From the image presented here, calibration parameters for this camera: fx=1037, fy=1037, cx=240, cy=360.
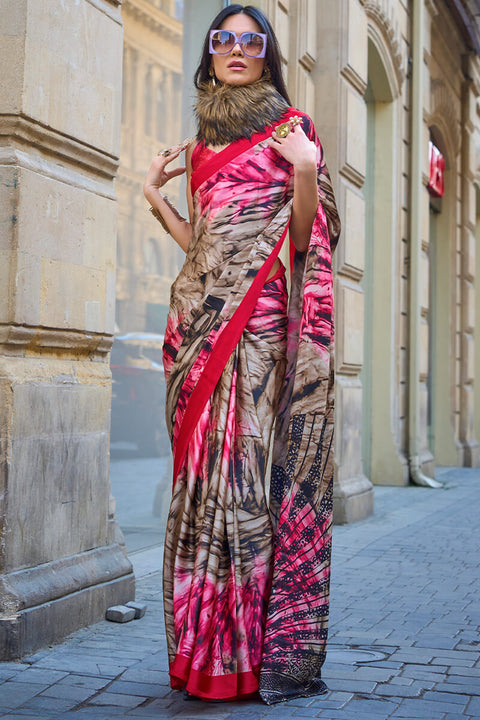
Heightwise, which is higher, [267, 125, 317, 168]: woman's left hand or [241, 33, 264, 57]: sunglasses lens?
[241, 33, 264, 57]: sunglasses lens

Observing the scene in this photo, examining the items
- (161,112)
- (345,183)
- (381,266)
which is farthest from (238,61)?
(381,266)

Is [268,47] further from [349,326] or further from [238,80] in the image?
[349,326]

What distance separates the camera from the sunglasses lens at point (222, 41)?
3.32 meters

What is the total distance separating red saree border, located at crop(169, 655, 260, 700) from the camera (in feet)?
9.82

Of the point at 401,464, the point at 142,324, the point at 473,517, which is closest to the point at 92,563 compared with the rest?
the point at 142,324

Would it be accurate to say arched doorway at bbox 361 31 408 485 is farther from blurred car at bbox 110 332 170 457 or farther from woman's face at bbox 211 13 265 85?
woman's face at bbox 211 13 265 85

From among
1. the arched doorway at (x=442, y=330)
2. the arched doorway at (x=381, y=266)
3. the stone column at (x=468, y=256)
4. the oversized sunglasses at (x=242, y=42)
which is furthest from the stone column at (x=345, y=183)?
the stone column at (x=468, y=256)

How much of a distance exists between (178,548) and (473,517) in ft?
17.8

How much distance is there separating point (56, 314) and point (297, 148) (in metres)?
1.18

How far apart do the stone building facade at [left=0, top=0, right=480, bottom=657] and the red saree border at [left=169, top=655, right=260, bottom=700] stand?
72cm

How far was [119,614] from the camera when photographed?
4.09m

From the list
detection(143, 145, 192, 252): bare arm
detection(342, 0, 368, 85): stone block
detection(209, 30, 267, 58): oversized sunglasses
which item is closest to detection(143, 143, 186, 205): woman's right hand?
detection(143, 145, 192, 252): bare arm

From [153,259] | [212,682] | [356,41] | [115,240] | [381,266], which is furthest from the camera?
[381,266]

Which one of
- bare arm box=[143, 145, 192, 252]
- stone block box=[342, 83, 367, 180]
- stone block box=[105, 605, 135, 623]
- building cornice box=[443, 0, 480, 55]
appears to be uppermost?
building cornice box=[443, 0, 480, 55]
